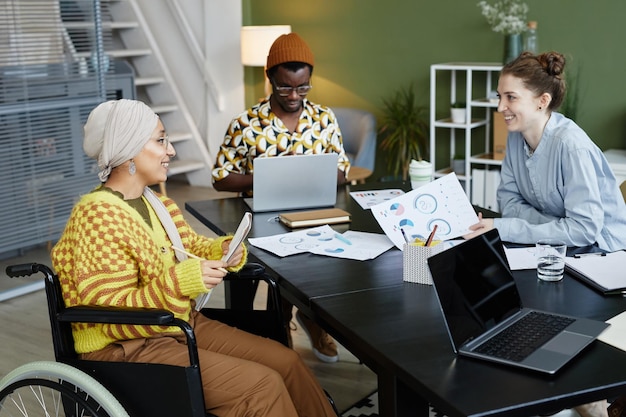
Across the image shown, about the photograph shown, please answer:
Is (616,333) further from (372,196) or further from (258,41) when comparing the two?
(258,41)

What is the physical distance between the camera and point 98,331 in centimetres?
213

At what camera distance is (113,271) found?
207cm

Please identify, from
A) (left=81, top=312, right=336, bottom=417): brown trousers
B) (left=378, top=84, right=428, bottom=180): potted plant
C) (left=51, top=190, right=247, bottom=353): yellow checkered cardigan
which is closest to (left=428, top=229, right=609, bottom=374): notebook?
(left=81, top=312, right=336, bottom=417): brown trousers

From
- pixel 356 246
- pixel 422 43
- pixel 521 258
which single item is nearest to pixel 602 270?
pixel 521 258

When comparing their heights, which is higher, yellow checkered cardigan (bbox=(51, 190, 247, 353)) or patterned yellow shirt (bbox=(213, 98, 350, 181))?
patterned yellow shirt (bbox=(213, 98, 350, 181))

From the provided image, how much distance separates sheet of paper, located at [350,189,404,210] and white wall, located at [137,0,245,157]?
13.5 ft

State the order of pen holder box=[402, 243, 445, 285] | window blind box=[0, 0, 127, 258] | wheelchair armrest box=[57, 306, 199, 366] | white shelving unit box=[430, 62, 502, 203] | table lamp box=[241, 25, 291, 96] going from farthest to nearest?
1. table lamp box=[241, 25, 291, 96]
2. white shelving unit box=[430, 62, 502, 203]
3. window blind box=[0, 0, 127, 258]
4. pen holder box=[402, 243, 445, 285]
5. wheelchair armrest box=[57, 306, 199, 366]

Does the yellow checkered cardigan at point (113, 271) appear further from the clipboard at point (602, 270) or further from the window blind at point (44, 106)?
the window blind at point (44, 106)

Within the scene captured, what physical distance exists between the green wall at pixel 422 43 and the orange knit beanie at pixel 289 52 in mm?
2462

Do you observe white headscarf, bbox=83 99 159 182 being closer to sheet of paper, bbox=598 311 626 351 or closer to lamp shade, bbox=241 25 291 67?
sheet of paper, bbox=598 311 626 351

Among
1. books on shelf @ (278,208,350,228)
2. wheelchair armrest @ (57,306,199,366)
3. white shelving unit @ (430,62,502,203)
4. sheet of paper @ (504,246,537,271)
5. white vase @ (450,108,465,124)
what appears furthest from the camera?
white vase @ (450,108,465,124)

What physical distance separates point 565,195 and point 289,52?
4.23 feet

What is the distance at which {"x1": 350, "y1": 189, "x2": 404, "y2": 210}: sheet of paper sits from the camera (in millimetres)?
3131

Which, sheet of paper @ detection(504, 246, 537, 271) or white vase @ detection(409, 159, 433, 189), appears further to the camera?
white vase @ detection(409, 159, 433, 189)
